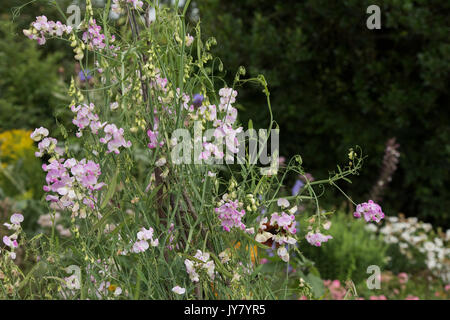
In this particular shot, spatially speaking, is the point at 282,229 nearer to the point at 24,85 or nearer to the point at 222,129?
the point at 222,129

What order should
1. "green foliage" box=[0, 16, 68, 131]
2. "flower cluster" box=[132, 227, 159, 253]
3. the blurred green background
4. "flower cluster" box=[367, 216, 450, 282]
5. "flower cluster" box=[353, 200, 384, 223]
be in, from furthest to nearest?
"green foliage" box=[0, 16, 68, 131], the blurred green background, "flower cluster" box=[367, 216, 450, 282], "flower cluster" box=[353, 200, 384, 223], "flower cluster" box=[132, 227, 159, 253]

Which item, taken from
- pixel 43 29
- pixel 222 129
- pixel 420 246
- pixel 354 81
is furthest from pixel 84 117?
pixel 354 81

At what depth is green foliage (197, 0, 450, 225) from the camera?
449 centimetres

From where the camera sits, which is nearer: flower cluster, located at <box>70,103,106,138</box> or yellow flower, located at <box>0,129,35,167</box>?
flower cluster, located at <box>70,103,106,138</box>

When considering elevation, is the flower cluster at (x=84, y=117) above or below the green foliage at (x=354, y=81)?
above

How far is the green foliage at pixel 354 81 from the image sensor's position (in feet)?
14.7

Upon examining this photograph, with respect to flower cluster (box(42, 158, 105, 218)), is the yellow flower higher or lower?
lower

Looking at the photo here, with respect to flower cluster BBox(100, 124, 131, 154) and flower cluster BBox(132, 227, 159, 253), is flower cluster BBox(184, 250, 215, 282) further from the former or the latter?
flower cluster BBox(100, 124, 131, 154)

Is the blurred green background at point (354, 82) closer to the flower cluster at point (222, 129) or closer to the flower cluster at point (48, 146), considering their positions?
the flower cluster at point (222, 129)

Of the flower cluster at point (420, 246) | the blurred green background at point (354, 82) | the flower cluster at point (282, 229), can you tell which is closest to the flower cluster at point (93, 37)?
the flower cluster at point (282, 229)

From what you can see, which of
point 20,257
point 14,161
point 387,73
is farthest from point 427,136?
point 14,161

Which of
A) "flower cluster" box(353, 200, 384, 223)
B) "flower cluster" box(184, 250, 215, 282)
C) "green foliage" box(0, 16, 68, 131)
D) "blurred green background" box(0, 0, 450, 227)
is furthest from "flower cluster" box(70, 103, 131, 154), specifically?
"green foliage" box(0, 16, 68, 131)

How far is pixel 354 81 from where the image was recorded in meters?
4.64

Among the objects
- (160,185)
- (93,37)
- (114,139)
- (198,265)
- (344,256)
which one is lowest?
(344,256)
